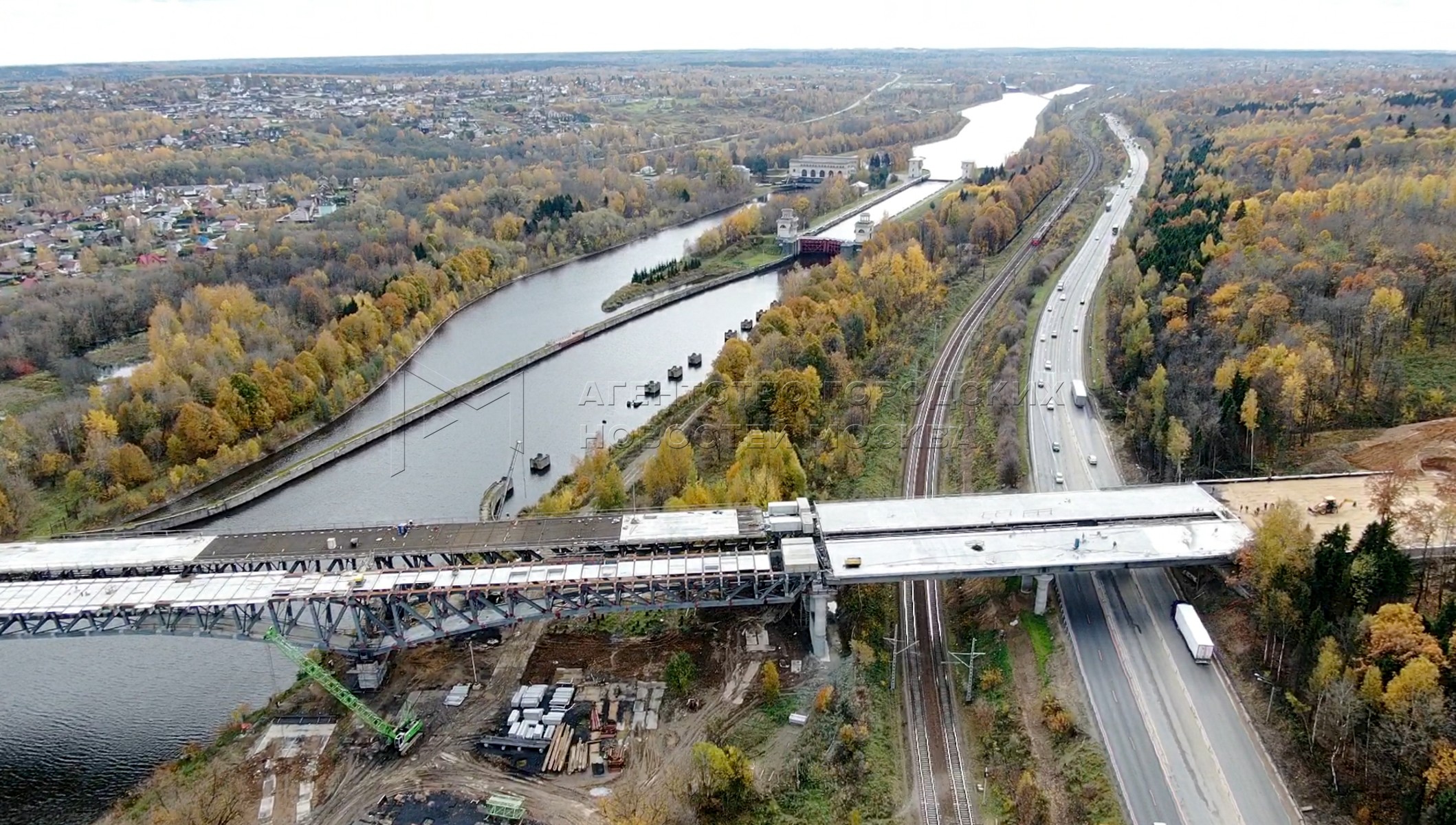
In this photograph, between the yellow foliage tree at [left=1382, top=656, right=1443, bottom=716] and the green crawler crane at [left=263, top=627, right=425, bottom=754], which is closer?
the yellow foliage tree at [left=1382, top=656, right=1443, bottom=716]

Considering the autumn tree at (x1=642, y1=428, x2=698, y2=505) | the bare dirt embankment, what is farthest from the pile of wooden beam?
the bare dirt embankment

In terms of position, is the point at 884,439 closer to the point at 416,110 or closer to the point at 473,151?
the point at 473,151

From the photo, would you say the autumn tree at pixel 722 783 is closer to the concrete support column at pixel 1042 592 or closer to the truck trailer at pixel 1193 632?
the concrete support column at pixel 1042 592

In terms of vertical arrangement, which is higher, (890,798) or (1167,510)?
(1167,510)

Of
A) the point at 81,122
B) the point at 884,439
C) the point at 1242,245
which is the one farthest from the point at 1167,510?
the point at 81,122

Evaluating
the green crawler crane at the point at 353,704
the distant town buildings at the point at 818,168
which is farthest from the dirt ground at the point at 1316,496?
the distant town buildings at the point at 818,168

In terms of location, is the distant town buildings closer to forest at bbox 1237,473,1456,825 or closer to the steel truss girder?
forest at bbox 1237,473,1456,825
